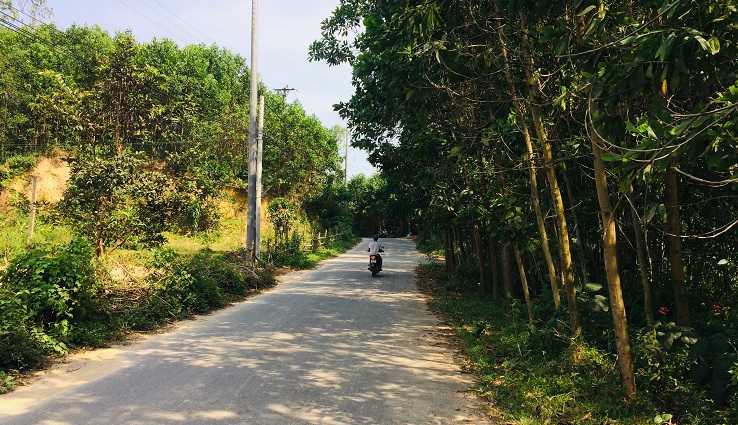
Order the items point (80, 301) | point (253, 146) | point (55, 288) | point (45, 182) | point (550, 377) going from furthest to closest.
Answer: point (45, 182) < point (253, 146) < point (80, 301) < point (55, 288) < point (550, 377)

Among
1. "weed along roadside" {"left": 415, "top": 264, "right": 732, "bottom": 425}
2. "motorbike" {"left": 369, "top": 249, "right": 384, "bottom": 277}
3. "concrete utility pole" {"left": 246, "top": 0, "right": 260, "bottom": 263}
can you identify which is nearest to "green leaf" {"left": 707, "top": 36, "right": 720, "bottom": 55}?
"weed along roadside" {"left": 415, "top": 264, "right": 732, "bottom": 425}

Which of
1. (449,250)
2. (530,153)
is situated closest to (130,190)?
(449,250)

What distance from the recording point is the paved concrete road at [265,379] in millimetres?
4105

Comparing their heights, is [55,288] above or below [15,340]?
above

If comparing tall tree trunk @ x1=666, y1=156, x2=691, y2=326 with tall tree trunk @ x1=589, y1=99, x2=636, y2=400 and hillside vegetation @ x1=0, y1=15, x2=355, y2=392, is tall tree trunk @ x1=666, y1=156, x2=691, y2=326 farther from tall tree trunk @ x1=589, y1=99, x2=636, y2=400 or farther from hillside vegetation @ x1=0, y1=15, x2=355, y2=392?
hillside vegetation @ x1=0, y1=15, x2=355, y2=392

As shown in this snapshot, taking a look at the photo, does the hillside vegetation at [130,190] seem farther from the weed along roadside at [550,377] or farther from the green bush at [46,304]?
the weed along roadside at [550,377]

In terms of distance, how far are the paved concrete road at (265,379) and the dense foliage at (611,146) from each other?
1.76m

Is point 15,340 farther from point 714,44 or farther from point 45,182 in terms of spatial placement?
point 45,182

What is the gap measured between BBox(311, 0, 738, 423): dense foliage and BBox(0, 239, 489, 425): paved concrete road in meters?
1.76

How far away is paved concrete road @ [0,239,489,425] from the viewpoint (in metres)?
4.11

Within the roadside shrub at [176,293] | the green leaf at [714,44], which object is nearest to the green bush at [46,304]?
the roadside shrub at [176,293]

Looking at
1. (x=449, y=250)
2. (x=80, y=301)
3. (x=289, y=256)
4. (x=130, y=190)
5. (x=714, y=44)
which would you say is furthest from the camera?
(x=289, y=256)

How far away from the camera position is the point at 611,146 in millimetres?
3957

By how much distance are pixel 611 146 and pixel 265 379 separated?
411 cm
